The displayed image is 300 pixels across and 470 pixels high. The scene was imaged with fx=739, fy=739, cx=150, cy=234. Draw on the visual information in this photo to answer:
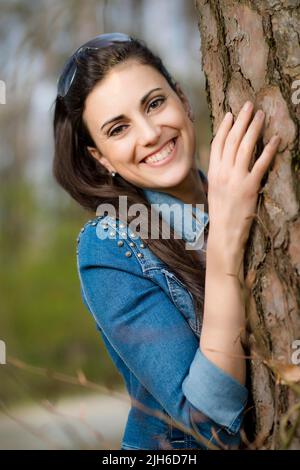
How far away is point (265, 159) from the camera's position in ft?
4.83

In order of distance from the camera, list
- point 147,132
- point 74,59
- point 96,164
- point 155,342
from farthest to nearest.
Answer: point 96,164 < point 74,59 < point 147,132 < point 155,342

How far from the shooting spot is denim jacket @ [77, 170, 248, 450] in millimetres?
1533

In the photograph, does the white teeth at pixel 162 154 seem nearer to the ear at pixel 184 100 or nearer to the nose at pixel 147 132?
the nose at pixel 147 132

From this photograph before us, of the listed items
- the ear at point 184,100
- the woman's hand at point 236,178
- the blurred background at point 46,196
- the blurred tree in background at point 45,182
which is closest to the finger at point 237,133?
the woman's hand at point 236,178

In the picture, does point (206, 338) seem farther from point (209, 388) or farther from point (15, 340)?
point (15, 340)

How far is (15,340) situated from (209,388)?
7.04m

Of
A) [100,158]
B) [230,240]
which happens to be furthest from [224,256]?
[100,158]

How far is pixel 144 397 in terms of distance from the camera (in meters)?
1.80

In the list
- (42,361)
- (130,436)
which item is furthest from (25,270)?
(130,436)

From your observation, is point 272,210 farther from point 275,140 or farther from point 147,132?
point 147,132

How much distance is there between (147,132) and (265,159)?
0.41m

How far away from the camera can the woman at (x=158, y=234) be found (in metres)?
1.51

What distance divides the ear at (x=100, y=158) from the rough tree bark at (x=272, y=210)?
0.50 metres
